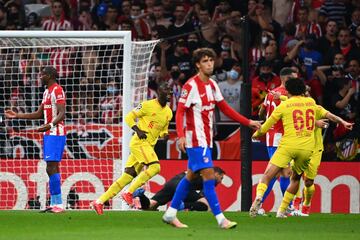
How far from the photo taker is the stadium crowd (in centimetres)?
2116

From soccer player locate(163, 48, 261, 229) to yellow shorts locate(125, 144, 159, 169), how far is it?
428 cm

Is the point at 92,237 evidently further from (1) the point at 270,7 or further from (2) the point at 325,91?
(1) the point at 270,7

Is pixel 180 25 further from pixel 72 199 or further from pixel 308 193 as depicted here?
pixel 308 193

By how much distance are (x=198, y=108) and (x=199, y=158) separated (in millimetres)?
Result: 602

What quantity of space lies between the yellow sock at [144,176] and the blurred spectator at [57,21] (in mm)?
6823

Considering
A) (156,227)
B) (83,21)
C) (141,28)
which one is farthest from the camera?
(83,21)

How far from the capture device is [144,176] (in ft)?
58.6

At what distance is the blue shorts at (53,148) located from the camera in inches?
669

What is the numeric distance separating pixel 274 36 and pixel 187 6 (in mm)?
2597

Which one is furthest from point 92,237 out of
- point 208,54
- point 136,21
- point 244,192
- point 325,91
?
point 136,21

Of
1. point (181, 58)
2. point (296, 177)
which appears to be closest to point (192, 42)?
point (181, 58)

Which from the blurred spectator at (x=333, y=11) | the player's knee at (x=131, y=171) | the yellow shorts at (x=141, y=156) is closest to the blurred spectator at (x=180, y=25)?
the blurred spectator at (x=333, y=11)

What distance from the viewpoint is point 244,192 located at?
19.2 meters

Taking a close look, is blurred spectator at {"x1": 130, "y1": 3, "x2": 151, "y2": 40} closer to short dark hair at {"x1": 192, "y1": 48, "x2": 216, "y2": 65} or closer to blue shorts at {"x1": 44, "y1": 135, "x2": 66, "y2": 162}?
blue shorts at {"x1": 44, "y1": 135, "x2": 66, "y2": 162}
